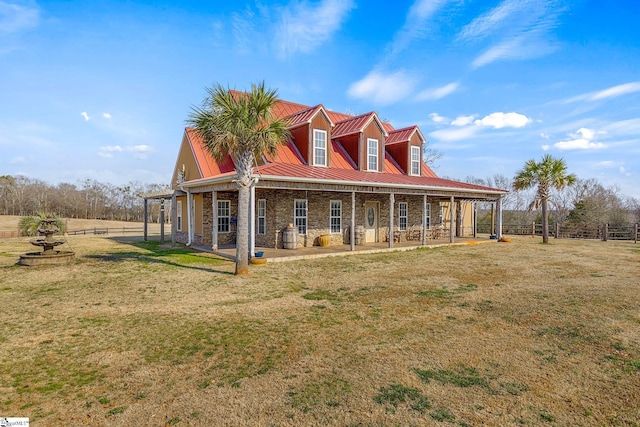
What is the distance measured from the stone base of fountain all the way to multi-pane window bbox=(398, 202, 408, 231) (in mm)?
15246

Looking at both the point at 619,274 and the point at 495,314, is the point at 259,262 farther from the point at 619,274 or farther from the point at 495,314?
the point at 619,274

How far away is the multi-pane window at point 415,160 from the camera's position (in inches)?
833

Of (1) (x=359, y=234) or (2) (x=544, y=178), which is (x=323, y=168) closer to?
(1) (x=359, y=234)

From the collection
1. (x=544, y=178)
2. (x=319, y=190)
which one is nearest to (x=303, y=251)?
(x=319, y=190)

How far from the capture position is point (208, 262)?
484 inches

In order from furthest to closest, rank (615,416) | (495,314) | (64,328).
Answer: (495,314)
(64,328)
(615,416)

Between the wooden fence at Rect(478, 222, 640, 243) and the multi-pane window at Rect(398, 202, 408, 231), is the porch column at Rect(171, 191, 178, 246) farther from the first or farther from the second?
the wooden fence at Rect(478, 222, 640, 243)

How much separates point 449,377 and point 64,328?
19.3 ft

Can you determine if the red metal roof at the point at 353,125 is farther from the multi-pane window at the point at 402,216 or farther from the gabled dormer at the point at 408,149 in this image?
the multi-pane window at the point at 402,216

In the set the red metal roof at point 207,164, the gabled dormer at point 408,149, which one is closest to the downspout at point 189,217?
the red metal roof at point 207,164

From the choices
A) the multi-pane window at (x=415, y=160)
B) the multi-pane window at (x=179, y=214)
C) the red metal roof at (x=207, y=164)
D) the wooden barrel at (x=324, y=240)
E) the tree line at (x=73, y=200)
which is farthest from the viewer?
the tree line at (x=73, y=200)

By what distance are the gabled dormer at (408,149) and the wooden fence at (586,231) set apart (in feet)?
37.3

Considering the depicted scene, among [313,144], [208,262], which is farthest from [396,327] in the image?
[313,144]

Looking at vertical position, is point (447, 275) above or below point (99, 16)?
below
